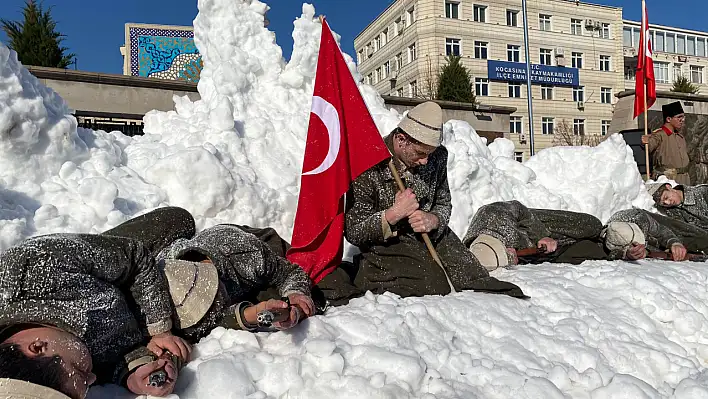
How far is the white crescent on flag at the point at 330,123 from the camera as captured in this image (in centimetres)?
278

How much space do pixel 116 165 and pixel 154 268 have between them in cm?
196

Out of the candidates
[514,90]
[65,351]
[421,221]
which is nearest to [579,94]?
[514,90]

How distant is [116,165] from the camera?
11.8 ft

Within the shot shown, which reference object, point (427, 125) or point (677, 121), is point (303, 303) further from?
point (677, 121)

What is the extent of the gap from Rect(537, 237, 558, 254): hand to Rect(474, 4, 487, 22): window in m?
28.1

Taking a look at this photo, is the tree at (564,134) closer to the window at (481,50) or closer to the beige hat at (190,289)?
the window at (481,50)

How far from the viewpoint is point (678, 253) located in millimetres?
4289

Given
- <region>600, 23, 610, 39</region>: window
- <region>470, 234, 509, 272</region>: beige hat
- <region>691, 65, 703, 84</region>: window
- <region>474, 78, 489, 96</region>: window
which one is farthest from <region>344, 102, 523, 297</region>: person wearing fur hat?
<region>691, 65, 703, 84</region>: window

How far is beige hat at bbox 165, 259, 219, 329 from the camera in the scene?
1.99m

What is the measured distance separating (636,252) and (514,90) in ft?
89.8

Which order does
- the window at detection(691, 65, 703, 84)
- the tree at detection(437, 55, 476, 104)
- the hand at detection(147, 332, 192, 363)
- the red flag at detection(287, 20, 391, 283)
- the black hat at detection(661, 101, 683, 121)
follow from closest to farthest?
the hand at detection(147, 332, 192, 363) < the red flag at detection(287, 20, 391, 283) < the black hat at detection(661, 101, 683, 121) < the tree at detection(437, 55, 476, 104) < the window at detection(691, 65, 703, 84)

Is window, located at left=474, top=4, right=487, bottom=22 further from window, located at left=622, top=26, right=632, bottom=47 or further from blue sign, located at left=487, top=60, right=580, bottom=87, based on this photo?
window, located at left=622, top=26, right=632, bottom=47

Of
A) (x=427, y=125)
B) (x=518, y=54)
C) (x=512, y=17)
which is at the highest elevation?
(x=512, y=17)

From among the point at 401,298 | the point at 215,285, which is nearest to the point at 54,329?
the point at 215,285
